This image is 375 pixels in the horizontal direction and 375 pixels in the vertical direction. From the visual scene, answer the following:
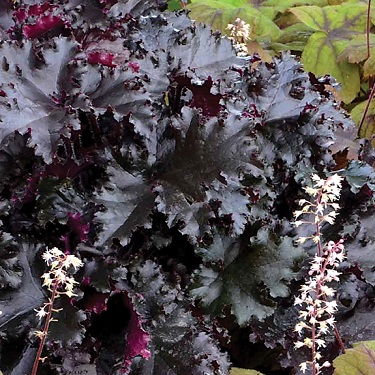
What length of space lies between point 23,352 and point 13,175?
1.38 ft

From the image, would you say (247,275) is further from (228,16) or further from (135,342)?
(228,16)

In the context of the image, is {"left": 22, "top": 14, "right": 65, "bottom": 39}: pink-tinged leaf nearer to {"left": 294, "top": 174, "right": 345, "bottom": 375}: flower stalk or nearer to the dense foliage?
{"left": 294, "top": 174, "right": 345, "bottom": 375}: flower stalk

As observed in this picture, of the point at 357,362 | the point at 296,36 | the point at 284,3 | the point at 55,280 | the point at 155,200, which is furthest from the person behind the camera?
the point at 284,3

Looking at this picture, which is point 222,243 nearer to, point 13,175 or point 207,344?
point 207,344

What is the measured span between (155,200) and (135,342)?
0.31 metres

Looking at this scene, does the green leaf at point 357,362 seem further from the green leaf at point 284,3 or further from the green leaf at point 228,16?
the green leaf at point 284,3

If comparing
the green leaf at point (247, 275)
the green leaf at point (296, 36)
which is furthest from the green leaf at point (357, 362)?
the green leaf at point (296, 36)

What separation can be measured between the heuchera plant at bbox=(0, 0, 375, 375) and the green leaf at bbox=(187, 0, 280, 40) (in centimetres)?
131

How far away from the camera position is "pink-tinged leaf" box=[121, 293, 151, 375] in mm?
1336

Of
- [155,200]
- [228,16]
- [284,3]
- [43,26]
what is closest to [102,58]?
[43,26]

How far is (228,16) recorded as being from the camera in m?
3.02

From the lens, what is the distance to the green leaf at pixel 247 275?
4.75 feet

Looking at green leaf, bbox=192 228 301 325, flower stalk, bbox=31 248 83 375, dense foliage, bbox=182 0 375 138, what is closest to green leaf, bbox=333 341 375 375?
green leaf, bbox=192 228 301 325

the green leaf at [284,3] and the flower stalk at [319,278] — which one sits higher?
the flower stalk at [319,278]
